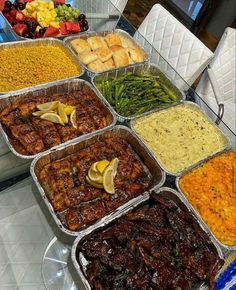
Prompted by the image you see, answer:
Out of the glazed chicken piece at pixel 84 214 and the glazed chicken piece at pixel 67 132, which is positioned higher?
the glazed chicken piece at pixel 67 132

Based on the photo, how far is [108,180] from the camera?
164 centimetres

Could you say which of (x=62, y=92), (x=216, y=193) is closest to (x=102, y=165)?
(x=216, y=193)

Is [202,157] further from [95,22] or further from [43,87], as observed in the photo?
[95,22]

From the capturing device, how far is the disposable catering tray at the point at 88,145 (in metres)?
1.54

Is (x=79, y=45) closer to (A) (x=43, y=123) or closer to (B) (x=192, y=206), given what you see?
(A) (x=43, y=123)

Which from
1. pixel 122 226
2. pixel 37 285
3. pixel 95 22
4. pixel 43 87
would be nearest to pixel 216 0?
pixel 95 22

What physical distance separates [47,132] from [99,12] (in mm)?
1746

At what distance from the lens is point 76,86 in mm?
2252

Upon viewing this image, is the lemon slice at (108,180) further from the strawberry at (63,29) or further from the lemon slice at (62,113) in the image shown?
the strawberry at (63,29)

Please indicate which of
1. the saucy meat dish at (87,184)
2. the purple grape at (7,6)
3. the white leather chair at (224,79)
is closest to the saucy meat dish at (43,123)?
the saucy meat dish at (87,184)

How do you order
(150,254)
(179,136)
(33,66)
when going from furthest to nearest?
(33,66) < (179,136) < (150,254)

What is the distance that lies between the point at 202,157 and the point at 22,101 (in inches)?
49.0

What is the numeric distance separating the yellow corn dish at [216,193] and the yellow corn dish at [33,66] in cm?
116

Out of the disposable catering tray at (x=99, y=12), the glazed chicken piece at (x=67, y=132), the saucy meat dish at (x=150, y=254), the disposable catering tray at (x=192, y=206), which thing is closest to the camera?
the saucy meat dish at (x=150, y=254)
